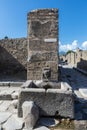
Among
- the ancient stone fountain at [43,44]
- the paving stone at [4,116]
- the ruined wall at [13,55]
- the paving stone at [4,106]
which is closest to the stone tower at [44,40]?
the ancient stone fountain at [43,44]

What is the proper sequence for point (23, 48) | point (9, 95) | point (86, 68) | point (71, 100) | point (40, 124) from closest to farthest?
1. point (40, 124)
2. point (71, 100)
3. point (9, 95)
4. point (23, 48)
5. point (86, 68)

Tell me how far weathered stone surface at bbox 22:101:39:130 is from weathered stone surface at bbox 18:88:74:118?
0.24 metres

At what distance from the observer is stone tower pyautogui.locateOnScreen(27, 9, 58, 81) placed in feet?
23.8

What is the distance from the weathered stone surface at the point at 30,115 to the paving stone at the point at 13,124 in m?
0.12

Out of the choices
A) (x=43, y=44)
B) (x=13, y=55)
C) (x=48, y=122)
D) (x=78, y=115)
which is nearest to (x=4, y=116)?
(x=48, y=122)

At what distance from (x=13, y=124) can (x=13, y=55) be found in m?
9.15

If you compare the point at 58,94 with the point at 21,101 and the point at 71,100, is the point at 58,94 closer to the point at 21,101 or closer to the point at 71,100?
the point at 71,100

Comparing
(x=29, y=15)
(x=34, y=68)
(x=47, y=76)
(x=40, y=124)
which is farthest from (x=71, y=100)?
(x=29, y=15)

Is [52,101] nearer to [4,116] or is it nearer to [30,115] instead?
[30,115]

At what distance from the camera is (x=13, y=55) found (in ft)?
40.9

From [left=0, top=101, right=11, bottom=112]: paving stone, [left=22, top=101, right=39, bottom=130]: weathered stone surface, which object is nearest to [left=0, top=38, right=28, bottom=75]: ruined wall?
[left=0, top=101, right=11, bottom=112]: paving stone

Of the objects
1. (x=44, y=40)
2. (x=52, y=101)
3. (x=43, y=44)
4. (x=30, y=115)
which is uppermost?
(x=44, y=40)

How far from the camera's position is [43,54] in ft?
24.1

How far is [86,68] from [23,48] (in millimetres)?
6693
